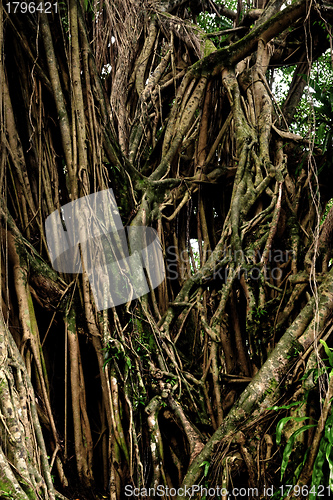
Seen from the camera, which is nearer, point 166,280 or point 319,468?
point 319,468

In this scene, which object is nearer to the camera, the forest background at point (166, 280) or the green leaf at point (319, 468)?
the green leaf at point (319, 468)

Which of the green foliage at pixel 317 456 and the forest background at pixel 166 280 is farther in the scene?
the forest background at pixel 166 280

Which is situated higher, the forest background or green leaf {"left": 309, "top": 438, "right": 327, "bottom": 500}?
the forest background

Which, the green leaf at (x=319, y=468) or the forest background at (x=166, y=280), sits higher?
the forest background at (x=166, y=280)

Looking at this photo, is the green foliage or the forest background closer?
the green foliage

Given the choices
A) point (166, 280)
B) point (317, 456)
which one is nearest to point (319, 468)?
point (317, 456)

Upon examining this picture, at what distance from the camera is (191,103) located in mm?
4203

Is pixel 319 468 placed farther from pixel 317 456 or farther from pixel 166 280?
pixel 166 280

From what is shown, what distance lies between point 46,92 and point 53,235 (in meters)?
0.95

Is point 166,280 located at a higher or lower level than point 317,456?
higher

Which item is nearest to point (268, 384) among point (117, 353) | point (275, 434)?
point (275, 434)

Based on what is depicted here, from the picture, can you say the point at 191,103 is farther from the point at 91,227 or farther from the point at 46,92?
the point at 91,227

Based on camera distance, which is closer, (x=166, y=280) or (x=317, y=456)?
(x=317, y=456)

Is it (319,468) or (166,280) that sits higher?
(166,280)
